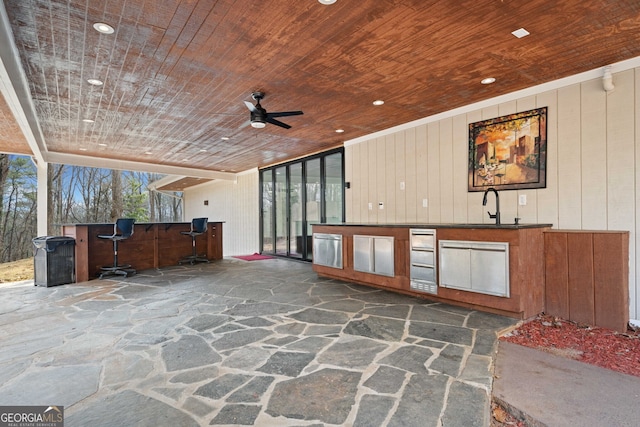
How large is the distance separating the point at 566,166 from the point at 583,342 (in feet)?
6.40

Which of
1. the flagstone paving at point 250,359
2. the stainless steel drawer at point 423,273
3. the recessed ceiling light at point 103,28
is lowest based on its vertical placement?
the flagstone paving at point 250,359

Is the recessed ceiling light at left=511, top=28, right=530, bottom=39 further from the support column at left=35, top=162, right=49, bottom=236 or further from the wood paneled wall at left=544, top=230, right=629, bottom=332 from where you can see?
the support column at left=35, top=162, right=49, bottom=236

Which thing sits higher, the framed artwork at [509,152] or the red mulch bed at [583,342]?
the framed artwork at [509,152]

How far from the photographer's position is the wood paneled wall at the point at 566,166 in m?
3.13

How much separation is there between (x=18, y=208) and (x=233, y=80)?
12414 millimetres

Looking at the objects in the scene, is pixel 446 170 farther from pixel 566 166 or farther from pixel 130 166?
pixel 130 166

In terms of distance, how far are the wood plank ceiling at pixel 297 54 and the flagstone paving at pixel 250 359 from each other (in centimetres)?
271

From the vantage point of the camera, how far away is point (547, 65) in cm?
324

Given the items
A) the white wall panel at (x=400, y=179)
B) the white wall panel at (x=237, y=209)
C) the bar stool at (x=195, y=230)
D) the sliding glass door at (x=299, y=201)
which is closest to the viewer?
the white wall panel at (x=400, y=179)

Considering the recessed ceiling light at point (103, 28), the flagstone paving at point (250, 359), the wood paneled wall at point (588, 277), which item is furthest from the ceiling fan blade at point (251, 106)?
the wood paneled wall at point (588, 277)

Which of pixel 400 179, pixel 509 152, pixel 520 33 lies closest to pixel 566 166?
pixel 509 152

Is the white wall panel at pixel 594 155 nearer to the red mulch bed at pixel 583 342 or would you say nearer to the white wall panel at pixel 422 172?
the red mulch bed at pixel 583 342

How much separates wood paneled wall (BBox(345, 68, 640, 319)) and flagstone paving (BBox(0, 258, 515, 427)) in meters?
1.49

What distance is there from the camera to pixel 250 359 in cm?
235
